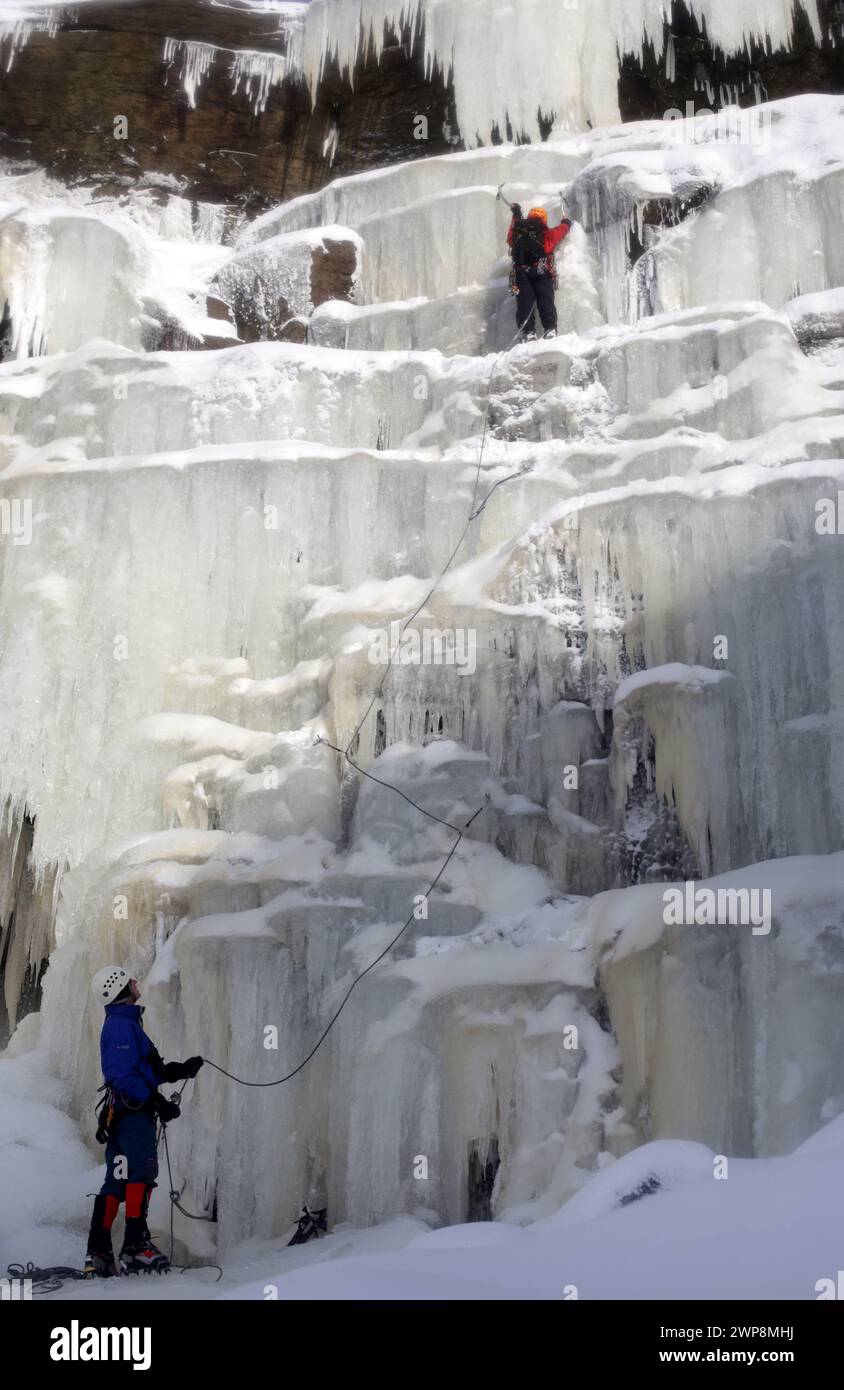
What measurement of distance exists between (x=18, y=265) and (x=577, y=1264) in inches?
413

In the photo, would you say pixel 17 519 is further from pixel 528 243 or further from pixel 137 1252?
pixel 137 1252

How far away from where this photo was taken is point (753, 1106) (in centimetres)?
538

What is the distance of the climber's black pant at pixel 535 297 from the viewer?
10.4 meters

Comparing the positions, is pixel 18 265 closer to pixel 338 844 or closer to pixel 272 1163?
pixel 338 844

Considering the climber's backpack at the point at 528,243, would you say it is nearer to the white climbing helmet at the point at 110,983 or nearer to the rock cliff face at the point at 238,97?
the rock cliff face at the point at 238,97

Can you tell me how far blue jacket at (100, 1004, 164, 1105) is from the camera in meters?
5.16

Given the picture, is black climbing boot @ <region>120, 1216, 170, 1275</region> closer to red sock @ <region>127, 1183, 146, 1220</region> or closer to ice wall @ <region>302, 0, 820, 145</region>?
red sock @ <region>127, 1183, 146, 1220</region>

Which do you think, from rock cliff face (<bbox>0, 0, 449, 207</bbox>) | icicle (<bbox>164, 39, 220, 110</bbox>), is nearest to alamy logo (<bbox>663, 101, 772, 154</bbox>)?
rock cliff face (<bbox>0, 0, 449, 207</bbox>)

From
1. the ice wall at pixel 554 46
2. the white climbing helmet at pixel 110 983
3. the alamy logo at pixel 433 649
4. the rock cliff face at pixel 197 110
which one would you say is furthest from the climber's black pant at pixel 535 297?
the white climbing helmet at pixel 110 983

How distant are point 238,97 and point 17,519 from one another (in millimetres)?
6854

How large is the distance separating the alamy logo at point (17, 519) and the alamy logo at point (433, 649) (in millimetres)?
2805

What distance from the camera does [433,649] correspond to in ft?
26.4
